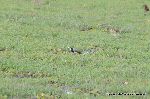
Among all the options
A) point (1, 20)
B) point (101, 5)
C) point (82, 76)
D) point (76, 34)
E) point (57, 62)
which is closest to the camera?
point (82, 76)

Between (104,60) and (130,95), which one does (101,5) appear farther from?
(130,95)

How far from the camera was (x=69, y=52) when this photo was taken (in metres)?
21.8

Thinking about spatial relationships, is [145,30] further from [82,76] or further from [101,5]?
[82,76]

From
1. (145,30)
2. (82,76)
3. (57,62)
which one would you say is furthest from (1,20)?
(82,76)

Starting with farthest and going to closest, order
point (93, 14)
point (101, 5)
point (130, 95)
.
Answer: point (101, 5), point (93, 14), point (130, 95)

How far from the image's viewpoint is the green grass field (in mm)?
15898

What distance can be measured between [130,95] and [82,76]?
2.71m

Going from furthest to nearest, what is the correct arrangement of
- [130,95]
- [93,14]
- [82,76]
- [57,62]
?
[93,14] < [57,62] < [82,76] < [130,95]

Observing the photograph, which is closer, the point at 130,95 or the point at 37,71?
the point at 130,95

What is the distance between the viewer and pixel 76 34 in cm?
2588

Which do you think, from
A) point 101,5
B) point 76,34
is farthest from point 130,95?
point 101,5

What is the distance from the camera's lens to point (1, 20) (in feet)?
94.1

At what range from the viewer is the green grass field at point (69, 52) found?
52.2 ft

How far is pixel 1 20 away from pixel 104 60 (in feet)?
32.8
